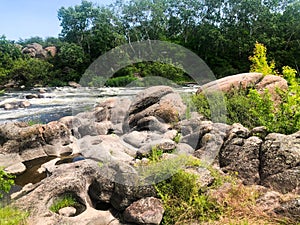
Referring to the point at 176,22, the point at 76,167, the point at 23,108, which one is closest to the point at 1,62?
the point at 23,108

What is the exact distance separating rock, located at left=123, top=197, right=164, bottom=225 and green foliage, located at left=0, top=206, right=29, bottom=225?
1437mm

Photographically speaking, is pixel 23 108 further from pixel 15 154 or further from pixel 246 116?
pixel 246 116

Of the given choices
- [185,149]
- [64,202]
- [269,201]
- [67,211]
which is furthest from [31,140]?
[269,201]

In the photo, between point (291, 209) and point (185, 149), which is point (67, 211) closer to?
point (185, 149)

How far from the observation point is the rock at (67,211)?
430 centimetres

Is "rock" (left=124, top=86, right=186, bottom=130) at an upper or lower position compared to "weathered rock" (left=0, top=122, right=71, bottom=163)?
upper

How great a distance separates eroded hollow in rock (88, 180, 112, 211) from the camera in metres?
4.56

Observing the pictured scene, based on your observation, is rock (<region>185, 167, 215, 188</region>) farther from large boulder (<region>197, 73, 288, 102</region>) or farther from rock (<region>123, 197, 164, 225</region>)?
large boulder (<region>197, 73, 288, 102</region>)

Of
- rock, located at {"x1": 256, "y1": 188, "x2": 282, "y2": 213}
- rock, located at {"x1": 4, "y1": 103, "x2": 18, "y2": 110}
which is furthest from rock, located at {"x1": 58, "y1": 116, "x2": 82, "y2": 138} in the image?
rock, located at {"x1": 256, "y1": 188, "x2": 282, "y2": 213}

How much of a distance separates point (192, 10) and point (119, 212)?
4157 cm

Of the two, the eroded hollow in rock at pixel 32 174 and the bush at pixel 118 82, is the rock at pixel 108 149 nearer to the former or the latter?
the eroded hollow in rock at pixel 32 174

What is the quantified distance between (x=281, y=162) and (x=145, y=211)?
2.37m

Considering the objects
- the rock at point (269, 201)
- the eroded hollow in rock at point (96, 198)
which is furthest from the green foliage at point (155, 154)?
the rock at point (269, 201)

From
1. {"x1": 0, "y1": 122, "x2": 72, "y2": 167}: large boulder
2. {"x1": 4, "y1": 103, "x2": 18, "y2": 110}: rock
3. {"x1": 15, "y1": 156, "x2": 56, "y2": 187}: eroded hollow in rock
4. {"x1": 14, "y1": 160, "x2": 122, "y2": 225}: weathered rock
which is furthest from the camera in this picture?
{"x1": 4, "y1": 103, "x2": 18, "y2": 110}: rock
